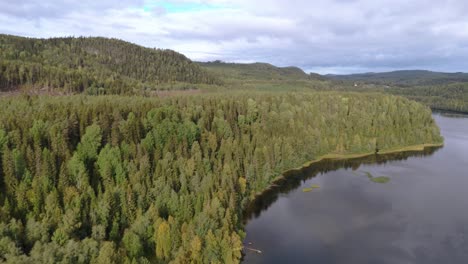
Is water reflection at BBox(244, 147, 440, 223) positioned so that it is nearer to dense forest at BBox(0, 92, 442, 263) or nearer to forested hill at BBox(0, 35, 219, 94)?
dense forest at BBox(0, 92, 442, 263)

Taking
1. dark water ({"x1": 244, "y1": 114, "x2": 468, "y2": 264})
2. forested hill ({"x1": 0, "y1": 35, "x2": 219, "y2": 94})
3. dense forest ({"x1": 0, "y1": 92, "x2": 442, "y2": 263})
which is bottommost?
dark water ({"x1": 244, "y1": 114, "x2": 468, "y2": 264})

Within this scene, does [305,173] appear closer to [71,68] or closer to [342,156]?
[342,156]

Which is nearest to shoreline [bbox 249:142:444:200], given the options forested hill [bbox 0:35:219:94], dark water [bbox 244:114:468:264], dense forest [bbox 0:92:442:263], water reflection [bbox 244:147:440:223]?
water reflection [bbox 244:147:440:223]

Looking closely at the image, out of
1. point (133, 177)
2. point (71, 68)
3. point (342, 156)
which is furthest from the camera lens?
point (71, 68)

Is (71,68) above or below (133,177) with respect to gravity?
above

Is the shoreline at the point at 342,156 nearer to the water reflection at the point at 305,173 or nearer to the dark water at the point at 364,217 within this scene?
the water reflection at the point at 305,173

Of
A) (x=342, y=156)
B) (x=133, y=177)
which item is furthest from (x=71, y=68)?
(x=342, y=156)

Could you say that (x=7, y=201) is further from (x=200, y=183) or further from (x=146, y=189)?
(x=200, y=183)

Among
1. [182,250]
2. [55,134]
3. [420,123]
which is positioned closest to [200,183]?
[182,250]
